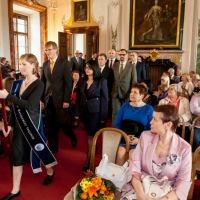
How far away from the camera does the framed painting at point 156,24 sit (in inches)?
359

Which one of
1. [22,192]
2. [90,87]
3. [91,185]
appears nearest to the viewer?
[91,185]

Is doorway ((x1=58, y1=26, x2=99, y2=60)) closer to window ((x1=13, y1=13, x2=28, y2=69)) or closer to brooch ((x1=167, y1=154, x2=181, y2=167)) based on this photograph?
window ((x1=13, y1=13, x2=28, y2=69))

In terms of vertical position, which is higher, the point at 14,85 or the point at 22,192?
the point at 14,85

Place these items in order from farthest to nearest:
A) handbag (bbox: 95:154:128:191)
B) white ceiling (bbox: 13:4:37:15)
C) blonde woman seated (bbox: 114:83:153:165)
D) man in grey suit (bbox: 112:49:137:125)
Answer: white ceiling (bbox: 13:4:37:15), man in grey suit (bbox: 112:49:137:125), blonde woman seated (bbox: 114:83:153:165), handbag (bbox: 95:154:128:191)

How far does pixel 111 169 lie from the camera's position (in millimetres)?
2086

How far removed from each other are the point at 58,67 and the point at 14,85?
100 cm

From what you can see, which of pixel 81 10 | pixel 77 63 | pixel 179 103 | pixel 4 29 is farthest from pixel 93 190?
pixel 81 10

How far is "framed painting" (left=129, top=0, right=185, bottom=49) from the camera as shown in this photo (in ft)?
29.9

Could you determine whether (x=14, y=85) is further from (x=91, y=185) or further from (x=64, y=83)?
(x=91, y=185)

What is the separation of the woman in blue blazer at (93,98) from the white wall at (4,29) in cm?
697

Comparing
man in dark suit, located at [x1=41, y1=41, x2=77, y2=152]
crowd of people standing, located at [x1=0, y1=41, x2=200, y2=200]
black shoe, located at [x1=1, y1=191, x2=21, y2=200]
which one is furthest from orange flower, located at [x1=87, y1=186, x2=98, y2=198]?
man in dark suit, located at [x1=41, y1=41, x2=77, y2=152]

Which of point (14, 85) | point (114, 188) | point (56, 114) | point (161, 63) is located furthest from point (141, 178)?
point (161, 63)

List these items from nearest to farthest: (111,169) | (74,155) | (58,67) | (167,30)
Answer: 1. (111,169)
2. (58,67)
3. (74,155)
4. (167,30)

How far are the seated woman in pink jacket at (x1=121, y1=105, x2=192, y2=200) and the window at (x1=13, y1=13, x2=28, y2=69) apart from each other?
9887 mm
